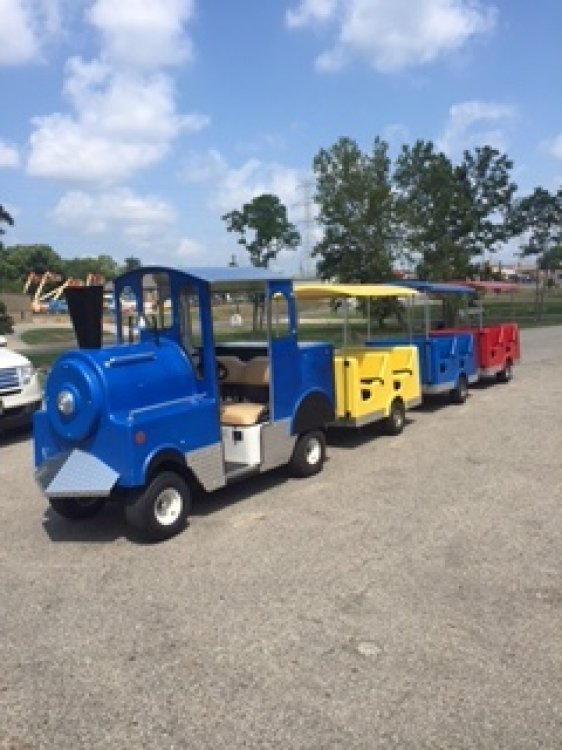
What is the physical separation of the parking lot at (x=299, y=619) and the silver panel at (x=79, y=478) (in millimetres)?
489

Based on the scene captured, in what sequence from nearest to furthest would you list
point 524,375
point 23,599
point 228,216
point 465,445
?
1. point 23,599
2. point 465,445
3. point 524,375
4. point 228,216

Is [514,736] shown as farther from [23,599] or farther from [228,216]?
[228,216]

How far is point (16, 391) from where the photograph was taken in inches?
417

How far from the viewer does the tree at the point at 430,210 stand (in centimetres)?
2884

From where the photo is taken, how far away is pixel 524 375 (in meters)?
16.1

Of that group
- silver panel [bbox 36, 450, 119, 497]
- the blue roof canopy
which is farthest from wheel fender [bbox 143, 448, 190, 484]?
the blue roof canopy

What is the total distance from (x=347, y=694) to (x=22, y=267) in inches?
4020

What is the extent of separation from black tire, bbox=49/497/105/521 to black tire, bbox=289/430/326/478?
2.11m

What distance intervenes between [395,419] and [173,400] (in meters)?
4.57

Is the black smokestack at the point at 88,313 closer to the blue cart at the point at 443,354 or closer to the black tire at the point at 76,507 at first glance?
the black tire at the point at 76,507

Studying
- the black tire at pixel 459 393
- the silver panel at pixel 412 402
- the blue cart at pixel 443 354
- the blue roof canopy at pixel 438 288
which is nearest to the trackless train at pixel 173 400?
the silver panel at pixel 412 402

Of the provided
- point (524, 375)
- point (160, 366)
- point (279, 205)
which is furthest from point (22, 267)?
point (160, 366)

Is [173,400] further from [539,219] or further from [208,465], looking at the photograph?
[539,219]

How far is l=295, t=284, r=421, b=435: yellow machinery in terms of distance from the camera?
9.55m
